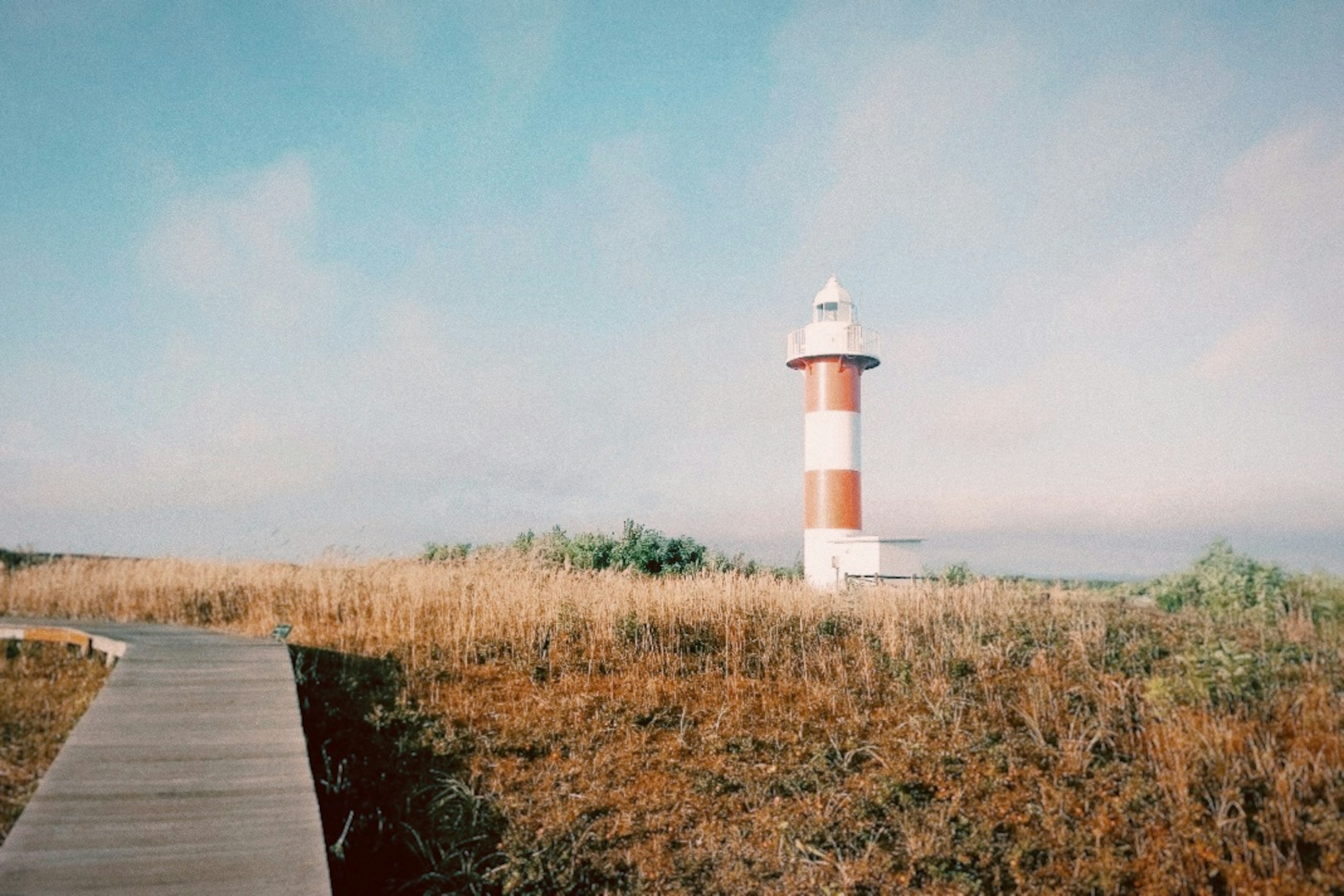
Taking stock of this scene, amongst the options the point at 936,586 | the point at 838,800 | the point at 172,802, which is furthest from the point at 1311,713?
the point at 172,802

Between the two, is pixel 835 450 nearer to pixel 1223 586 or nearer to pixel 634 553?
pixel 634 553

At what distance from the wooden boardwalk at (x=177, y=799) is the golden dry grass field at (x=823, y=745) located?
0.63 meters

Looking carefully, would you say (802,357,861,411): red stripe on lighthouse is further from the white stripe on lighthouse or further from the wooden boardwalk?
the wooden boardwalk

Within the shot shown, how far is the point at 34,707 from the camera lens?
9.79 meters

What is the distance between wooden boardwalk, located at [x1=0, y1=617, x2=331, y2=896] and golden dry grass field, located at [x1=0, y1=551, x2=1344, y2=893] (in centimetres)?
63

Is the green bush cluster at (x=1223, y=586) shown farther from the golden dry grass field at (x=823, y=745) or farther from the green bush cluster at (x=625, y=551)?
the green bush cluster at (x=625, y=551)

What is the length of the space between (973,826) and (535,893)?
3.07 m

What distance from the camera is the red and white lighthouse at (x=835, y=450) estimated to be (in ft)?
75.7

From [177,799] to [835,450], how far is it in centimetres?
1957

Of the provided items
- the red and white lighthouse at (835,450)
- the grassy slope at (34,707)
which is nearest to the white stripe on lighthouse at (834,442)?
the red and white lighthouse at (835,450)

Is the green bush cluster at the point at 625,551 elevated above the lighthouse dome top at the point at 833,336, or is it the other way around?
the lighthouse dome top at the point at 833,336

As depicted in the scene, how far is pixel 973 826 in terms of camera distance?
20.7 feet

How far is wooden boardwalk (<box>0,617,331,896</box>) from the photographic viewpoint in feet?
16.9

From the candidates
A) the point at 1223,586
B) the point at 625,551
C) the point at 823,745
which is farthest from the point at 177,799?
the point at 625,551
